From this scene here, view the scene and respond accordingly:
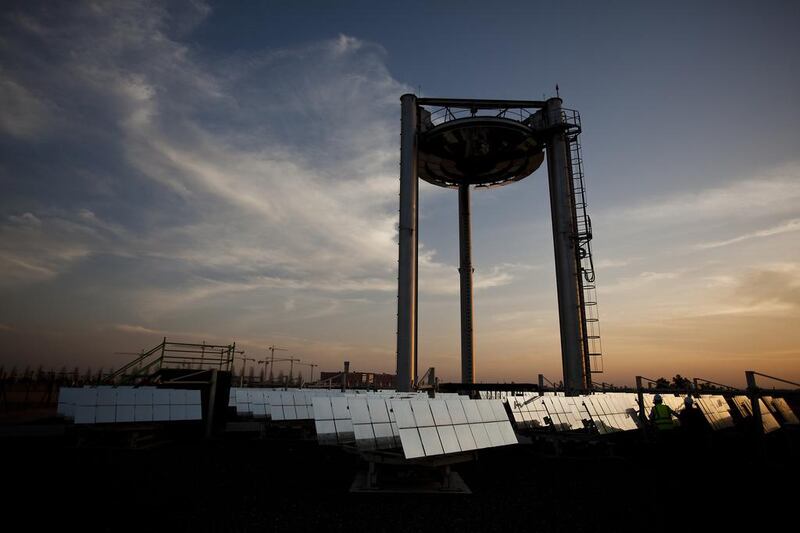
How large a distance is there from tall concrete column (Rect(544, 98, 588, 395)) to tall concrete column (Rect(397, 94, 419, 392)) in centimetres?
1087

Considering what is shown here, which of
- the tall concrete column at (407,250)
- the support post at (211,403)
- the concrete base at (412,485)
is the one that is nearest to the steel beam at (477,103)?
the tall concrete column at (407,250)

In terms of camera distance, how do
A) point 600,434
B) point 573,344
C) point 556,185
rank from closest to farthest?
point 600,434, point 573,344, point 556,185

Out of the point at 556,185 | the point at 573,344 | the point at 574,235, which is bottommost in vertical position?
the point at 573,344

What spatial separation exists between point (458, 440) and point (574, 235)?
2515cm

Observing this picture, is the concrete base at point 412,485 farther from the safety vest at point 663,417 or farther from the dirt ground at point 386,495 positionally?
the safety vest at point 663,417

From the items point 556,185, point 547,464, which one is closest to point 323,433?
point 547,464

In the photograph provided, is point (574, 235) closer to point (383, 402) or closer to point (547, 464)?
point (547, 464)

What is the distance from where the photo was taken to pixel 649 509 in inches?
350

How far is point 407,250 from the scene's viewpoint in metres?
30.3

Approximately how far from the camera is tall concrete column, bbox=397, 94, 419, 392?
28812 millimetres

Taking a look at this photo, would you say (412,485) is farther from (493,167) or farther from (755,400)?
(493,167)

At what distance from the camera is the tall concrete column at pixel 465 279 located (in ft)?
115

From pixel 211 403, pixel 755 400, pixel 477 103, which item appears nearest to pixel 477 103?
pixel 477 103

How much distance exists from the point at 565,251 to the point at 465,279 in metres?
8.97
